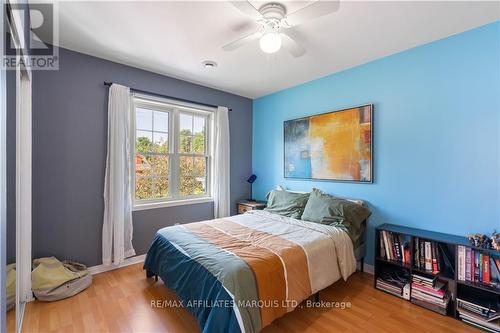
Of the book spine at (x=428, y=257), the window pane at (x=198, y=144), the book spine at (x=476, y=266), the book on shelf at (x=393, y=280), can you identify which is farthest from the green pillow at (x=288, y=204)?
the book spine at (x=476, y=266)

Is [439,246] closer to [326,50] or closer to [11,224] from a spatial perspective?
[326,50]

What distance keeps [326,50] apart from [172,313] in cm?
310

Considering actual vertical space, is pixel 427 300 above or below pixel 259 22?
Result: below

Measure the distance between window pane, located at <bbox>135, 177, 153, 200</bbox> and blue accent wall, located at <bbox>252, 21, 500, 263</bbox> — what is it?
258cm

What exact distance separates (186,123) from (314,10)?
8.54ft

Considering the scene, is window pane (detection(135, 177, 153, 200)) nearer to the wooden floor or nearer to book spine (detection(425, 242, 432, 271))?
the wooden floor

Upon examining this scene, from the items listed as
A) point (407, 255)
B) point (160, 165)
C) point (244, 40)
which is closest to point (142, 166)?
point (160, 165)

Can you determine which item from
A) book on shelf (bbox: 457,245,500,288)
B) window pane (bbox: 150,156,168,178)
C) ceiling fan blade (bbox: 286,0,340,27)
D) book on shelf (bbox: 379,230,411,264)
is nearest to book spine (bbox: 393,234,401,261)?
book on shelf (bbox: 379,230,411,264)

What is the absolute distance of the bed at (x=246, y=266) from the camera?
1.56 meters

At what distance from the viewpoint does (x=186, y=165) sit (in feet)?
12.3

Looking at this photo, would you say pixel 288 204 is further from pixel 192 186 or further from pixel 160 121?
pixel 160 121

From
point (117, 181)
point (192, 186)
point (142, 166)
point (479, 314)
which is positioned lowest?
point (479, 314)

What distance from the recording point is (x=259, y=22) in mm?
2057

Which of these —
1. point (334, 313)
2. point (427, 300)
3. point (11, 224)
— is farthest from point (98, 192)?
point (427, 300)
